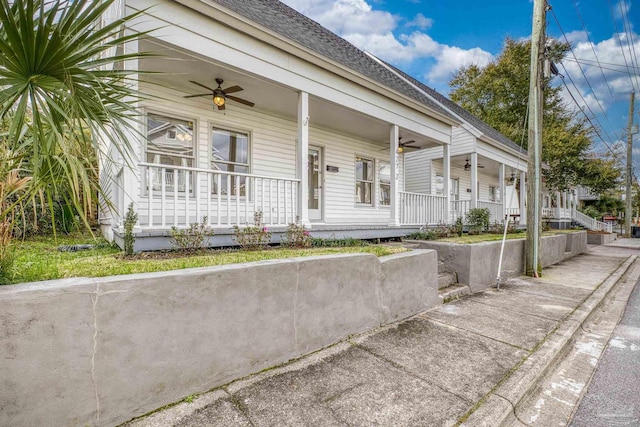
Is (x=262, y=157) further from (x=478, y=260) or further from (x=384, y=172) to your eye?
(x=478, y=260)

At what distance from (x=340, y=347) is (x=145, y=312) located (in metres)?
1.80

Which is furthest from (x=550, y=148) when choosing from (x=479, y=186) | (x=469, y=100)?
(x=469, y=100)

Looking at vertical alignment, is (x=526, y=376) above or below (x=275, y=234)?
below

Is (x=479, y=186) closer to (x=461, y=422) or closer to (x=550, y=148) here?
(x=550, y=148)

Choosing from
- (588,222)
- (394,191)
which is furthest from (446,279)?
(588,222)

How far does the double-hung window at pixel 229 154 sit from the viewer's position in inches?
250

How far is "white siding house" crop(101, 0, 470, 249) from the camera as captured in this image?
4191 millimetres

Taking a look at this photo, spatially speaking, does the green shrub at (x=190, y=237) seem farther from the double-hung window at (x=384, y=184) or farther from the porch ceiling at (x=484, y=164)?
the porch ceiling at (x=484, y=164)

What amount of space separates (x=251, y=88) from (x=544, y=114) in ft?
75.8

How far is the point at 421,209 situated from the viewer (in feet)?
26.5

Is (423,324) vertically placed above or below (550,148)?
below

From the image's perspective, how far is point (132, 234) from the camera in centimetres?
362

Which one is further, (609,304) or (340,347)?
(609,304)

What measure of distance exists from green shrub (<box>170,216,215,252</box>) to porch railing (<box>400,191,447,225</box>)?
487cm
